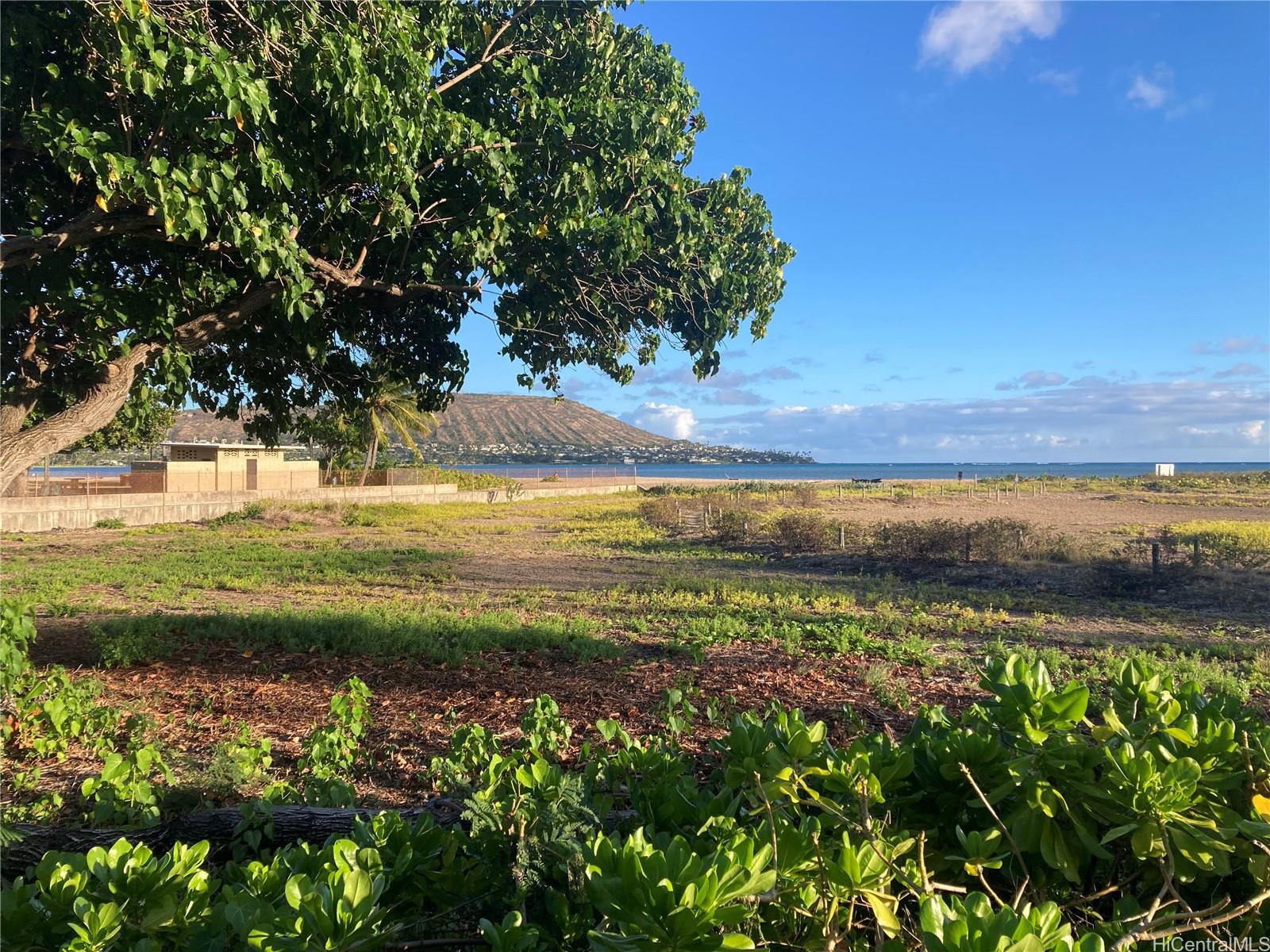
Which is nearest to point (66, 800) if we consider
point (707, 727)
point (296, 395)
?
point (707, 727)

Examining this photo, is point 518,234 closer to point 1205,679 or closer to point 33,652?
point 33,652

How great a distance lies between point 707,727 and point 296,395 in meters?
5.61

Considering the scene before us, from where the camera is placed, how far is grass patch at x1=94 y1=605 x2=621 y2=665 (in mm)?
6887

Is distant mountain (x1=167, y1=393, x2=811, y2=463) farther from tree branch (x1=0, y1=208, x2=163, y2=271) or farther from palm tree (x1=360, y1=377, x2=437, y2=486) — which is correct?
tree branch (x1=0, y1=208, x2=163, y2=271)

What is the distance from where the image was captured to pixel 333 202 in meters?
5.29

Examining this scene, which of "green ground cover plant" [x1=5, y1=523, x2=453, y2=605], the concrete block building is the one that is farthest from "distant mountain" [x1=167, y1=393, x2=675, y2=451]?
"green ground cover plant" [x1=5, y1=523, x2=453, y2=605]

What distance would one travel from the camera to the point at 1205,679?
20.4ft

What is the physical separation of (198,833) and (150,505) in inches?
1026

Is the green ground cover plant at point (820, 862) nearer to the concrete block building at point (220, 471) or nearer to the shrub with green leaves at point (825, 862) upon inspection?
the shrub with green leaves at point (825, 862)

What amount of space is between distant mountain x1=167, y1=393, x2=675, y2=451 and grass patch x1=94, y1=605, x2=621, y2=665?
111079 millimetres

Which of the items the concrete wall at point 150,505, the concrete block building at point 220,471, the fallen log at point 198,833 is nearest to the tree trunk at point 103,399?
the fallen log at point 198,833

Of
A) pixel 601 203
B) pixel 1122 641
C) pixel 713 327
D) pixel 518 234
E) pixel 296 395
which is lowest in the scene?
pixel 1122 641

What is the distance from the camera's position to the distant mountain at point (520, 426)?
442 feet

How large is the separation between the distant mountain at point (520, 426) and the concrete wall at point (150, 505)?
85.1 metres
